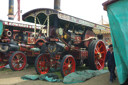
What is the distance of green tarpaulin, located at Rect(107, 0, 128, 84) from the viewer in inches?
128

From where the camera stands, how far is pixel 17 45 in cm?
773

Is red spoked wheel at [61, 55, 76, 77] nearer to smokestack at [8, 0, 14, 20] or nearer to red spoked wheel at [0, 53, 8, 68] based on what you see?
red spoked wheel at [0, 53, 8, 68]

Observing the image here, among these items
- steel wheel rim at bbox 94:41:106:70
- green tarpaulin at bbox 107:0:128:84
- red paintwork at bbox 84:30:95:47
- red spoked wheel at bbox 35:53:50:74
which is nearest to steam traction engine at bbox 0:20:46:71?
red spoked wheel at bbox 35:53:50:74

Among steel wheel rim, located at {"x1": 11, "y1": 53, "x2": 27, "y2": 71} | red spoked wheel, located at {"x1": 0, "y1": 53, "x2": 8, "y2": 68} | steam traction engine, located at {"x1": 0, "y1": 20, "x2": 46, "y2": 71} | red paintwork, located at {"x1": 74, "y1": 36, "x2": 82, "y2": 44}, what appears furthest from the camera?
red spoked wheel, located at {"x1": 0, "y1": 53, "x2": 8, "y2": 68}

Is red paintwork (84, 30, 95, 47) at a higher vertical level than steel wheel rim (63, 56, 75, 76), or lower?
higher

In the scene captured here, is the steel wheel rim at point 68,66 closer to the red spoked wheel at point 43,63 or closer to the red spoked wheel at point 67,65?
the red spoked wheel at point 67,65

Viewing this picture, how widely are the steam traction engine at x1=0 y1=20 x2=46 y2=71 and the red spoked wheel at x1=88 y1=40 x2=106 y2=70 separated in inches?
106

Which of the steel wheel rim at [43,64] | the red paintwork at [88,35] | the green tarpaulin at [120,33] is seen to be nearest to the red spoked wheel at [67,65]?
the steel wheel rim at [43,64]

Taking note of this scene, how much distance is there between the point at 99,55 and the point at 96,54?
15 centimetres

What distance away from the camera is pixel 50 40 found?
18.1 ft

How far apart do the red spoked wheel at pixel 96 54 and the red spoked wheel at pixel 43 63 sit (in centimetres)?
175

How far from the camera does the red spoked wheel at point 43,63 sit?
5.75 metres

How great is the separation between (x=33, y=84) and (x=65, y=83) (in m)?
0.96

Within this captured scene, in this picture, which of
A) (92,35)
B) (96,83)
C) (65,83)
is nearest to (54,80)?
(65,83)
